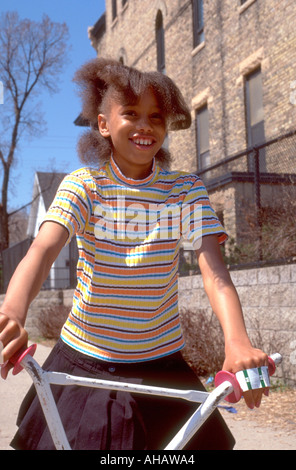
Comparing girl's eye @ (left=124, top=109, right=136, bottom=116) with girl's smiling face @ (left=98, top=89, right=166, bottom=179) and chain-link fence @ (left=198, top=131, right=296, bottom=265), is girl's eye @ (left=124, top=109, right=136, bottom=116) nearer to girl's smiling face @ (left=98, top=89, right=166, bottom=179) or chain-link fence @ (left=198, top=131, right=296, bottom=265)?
girl's smiling face @ (left=98, top=89, right=166, bottom=179)

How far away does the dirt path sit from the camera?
452 centimetres

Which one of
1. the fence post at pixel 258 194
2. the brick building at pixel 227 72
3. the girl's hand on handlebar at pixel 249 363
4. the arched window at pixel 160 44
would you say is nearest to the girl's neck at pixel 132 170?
the girl's hand on handlebar at pixel 249 363

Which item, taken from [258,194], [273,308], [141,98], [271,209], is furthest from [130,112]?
[258,194]

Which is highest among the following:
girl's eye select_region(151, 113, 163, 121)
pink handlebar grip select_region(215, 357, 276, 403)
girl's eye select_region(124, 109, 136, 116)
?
girl's eye select_region(124, 109, 136, 116)

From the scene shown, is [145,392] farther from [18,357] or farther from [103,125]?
[103,125]

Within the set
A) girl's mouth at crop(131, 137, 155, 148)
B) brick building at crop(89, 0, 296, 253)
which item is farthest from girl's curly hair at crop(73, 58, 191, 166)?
brick building at crop(89, 0, 296, 253)

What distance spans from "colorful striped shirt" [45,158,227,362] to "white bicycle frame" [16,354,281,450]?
523mm

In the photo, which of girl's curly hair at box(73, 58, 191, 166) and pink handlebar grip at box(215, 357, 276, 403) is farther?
girl's curly hair at box(73, 58, 191, 166)

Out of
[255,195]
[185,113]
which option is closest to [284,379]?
[255,195]

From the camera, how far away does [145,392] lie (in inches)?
55.6

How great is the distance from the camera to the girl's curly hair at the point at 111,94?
2.17m

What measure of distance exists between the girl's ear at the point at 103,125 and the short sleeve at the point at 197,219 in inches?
17.5

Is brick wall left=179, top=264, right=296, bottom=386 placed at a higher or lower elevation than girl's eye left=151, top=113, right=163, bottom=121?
lower

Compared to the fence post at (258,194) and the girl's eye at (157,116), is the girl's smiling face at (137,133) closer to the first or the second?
the girl's eye at (157,116)
